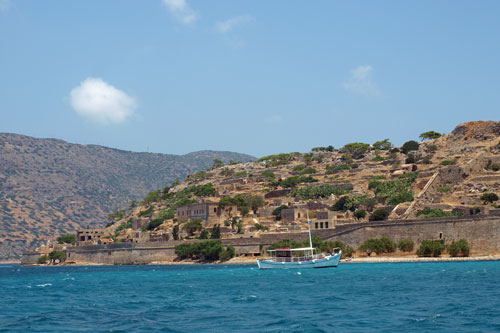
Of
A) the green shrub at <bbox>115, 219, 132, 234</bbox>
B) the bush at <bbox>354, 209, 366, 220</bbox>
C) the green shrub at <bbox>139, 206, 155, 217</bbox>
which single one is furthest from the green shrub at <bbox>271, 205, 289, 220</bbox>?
the green shrub at <bbox>115, 219, 132, 234</bbox>

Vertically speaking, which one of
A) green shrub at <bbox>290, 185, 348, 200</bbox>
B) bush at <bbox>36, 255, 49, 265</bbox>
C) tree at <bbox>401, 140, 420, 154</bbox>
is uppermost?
tree at <bbox>401, 140, 420, 154</bbox>

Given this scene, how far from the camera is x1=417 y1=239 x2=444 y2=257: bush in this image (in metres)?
62.3

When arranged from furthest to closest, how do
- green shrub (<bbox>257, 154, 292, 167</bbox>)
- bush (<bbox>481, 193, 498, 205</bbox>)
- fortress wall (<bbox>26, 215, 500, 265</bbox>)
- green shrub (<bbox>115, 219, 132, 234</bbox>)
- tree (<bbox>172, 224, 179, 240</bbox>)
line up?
green shrub (<bbox>257, 154, 292, 167</bbox>) < green shrub (<bbox>115, 219, 132, 234</bbox>) < tree (<bbox>172, 224, 179, 240</bbox>) < bush (<bbox>481, 193, 498, 205</bbox>) < fortress wall (<bbox>26, 215, 500, 265</bbox>)

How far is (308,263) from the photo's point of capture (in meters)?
63.8

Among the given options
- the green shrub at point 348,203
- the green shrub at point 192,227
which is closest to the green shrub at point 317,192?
the green shrub at point 348,203

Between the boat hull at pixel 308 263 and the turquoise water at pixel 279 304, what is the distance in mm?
9193

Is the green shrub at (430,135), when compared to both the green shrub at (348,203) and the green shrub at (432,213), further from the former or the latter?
the green shrub at (432,213)

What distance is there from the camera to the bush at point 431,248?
205 feet

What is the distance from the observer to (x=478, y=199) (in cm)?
7169

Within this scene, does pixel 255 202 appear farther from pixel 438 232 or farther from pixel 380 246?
pixel 438 232


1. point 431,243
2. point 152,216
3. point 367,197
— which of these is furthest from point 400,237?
point 152,216

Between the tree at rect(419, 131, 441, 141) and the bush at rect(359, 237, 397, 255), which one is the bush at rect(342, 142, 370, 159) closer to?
the tree at rect(419, 131, 441, 141)

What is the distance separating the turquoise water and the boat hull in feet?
30.2

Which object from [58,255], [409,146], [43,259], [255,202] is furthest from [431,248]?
[43,259]
